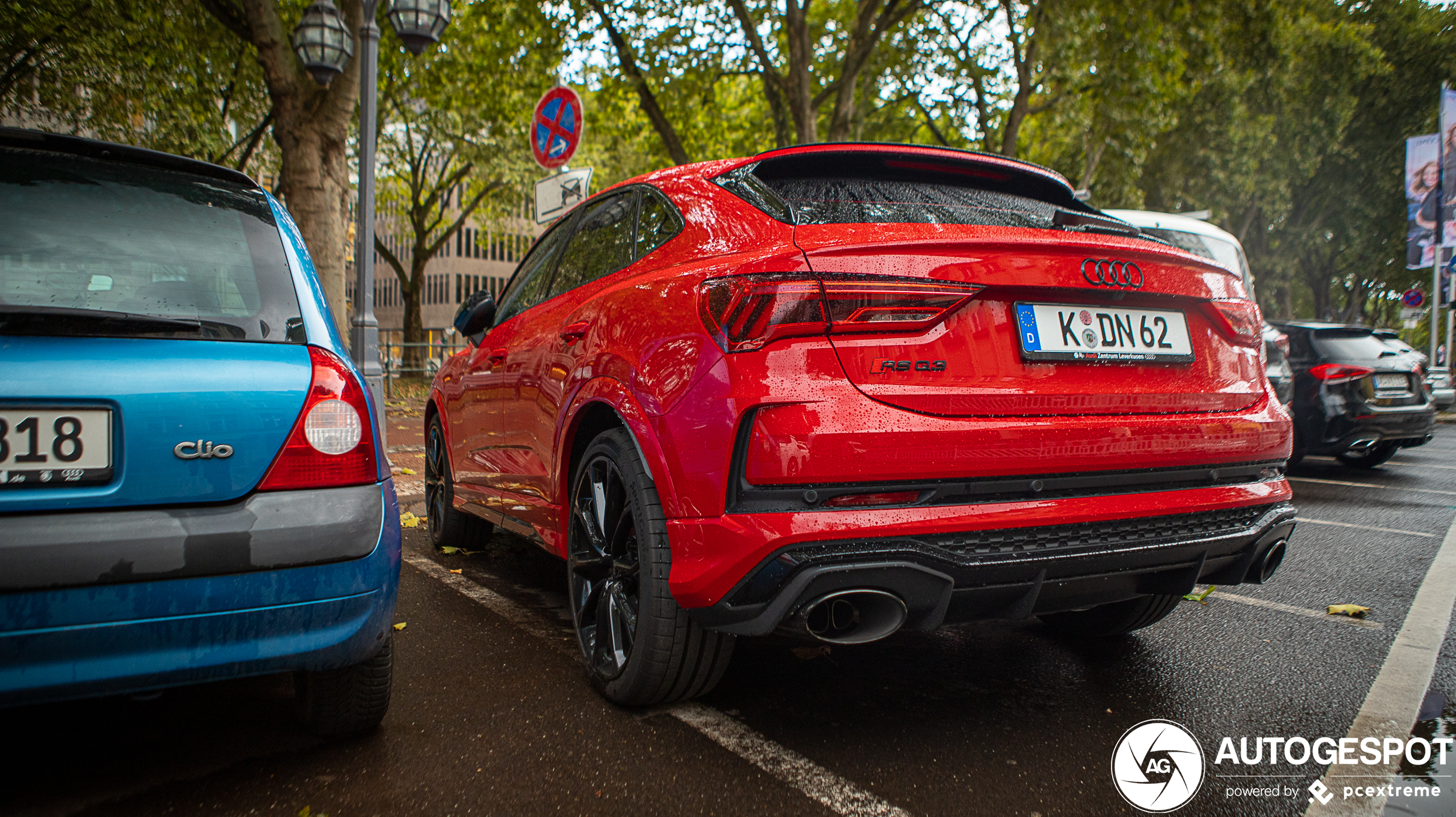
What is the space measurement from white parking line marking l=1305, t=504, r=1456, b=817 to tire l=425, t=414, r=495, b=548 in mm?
3741

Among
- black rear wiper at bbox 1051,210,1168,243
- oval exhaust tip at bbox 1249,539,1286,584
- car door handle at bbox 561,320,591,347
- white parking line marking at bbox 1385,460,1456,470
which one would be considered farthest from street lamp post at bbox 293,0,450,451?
white parking line marking at bbox 1385,460,1456,470

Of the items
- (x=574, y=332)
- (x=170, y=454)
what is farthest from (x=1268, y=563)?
(x=170, y=454)

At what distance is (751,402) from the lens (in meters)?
2.10

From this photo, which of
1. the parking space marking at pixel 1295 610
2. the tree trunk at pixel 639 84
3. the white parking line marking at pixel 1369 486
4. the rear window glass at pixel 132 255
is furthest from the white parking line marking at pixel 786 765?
the tree trunk at pixel 639 84

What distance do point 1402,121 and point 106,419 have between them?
1548 inches

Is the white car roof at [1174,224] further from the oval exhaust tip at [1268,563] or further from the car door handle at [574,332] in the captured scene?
the car door handle at [574,332]

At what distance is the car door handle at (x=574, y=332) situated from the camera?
9.79 feet

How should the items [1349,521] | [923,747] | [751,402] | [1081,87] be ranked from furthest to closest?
[1081,87]
[1349,521]
[923,747]
[751,402]

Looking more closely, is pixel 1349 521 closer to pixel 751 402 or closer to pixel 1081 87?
pixel 751 402

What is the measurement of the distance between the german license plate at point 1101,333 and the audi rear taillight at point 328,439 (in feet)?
5.23

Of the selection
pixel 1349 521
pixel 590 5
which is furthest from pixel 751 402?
pixel 590 5

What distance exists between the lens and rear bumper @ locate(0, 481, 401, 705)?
1.76 metres

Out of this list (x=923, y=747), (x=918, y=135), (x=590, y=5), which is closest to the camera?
(x=923, y=747)

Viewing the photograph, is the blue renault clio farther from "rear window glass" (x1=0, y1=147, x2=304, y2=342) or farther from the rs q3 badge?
the rs q3 badge
